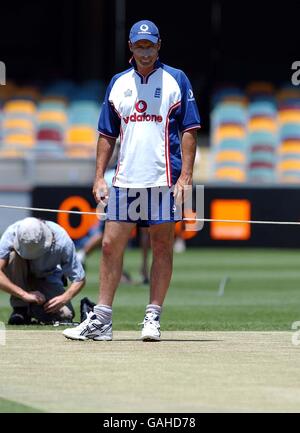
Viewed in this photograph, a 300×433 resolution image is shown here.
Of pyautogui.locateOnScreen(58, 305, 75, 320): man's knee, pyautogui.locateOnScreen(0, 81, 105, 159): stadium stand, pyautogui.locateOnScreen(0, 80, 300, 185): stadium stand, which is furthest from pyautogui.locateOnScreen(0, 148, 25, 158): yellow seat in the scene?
pyautogui.locateOnScreen(58, 305, 75, 320): man's knee

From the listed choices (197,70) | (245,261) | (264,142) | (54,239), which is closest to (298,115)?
(264,142)

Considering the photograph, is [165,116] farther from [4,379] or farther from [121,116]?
[4,379]

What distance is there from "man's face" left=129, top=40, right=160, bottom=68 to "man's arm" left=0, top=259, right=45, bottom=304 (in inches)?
87.1

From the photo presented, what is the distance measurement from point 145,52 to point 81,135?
19431 millimetres

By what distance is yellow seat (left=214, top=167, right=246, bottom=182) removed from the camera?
88.8 feet

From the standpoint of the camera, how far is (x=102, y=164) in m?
9.45

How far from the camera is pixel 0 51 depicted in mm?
31219

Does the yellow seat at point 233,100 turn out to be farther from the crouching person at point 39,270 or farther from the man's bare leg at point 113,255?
the man's bare leg at point 113,255

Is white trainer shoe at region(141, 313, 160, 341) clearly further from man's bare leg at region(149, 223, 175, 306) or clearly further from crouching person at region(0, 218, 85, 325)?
crouching person at region(0, 218, 85, 325)

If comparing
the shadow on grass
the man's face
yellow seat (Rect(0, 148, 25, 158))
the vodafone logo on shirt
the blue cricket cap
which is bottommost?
the shadow on grass

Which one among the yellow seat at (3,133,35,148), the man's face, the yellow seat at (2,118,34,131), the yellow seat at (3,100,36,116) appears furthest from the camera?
the yellow seat at (3,100,36,116)

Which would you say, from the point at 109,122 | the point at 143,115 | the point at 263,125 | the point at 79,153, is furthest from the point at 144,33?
the point at 263,125

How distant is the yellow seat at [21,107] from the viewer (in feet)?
95.8

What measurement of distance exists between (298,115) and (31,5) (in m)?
7.14
